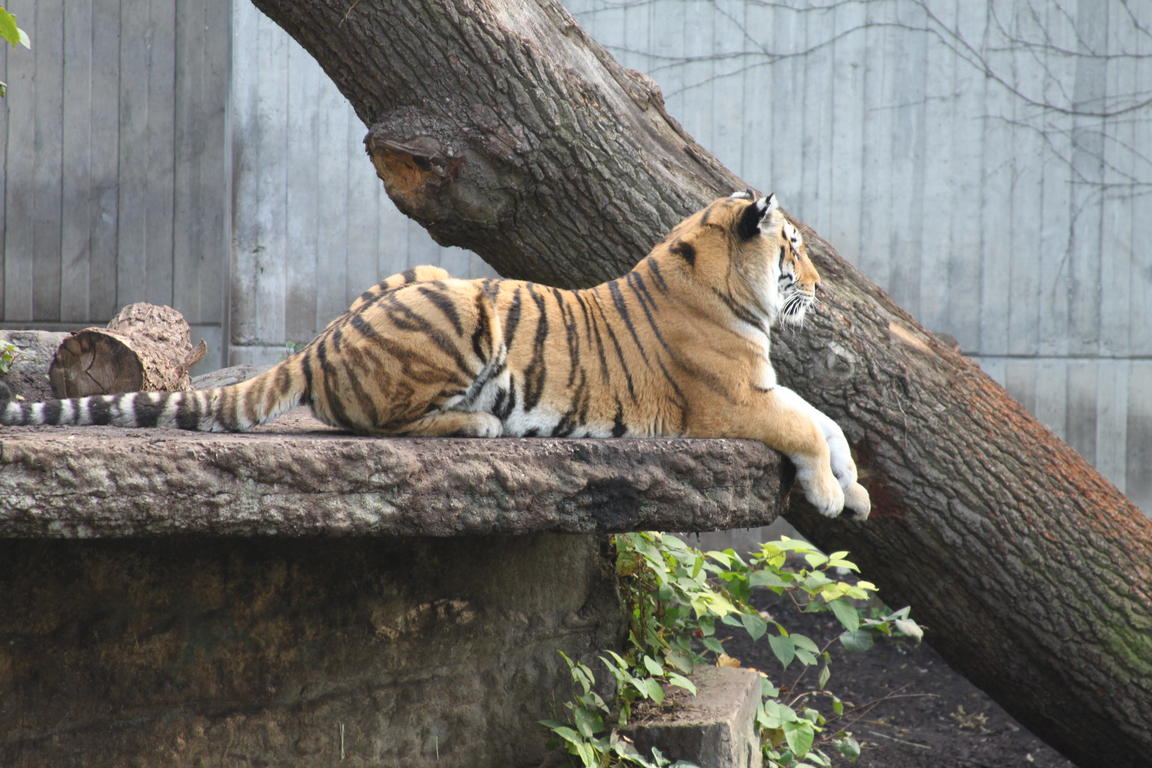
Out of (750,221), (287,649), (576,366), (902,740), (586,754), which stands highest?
(750,221)

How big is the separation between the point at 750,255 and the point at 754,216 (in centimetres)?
12

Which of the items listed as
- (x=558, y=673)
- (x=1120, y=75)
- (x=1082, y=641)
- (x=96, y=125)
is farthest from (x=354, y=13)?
(x=1120, y=75)

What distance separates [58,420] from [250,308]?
14.7ft

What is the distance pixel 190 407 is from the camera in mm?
3045

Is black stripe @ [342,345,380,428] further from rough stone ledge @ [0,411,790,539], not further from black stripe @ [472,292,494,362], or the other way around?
rough stone ledge @ [0,411,790,539]

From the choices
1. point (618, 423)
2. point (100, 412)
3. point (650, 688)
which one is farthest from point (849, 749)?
point (100, 412)

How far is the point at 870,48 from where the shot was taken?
7.42m

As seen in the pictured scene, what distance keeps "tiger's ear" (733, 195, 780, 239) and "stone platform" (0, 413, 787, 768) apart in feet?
2.49

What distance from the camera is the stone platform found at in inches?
85.4

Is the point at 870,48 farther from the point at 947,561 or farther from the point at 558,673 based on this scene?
the point at 558,673

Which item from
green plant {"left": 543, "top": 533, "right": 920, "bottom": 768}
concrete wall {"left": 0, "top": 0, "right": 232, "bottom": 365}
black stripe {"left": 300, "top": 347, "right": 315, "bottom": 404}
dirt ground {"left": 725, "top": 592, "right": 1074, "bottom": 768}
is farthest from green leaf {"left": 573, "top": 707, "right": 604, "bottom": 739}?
concrete wall {"left": 0, "top": 0, "right": 232, "bottom": 365}

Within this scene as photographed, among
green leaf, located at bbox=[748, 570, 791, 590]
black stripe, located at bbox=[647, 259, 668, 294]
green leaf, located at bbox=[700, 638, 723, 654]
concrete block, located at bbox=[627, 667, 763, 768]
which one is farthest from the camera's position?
green leaf, located at bbox=[700, 638, 723, 654]

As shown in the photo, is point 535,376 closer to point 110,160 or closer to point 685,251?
point 685,251

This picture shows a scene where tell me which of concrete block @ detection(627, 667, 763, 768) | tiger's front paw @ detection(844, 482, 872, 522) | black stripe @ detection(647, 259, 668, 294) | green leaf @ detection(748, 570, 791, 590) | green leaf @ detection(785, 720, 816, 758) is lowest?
green leaf @ detection(785, 720, 816, 758)
